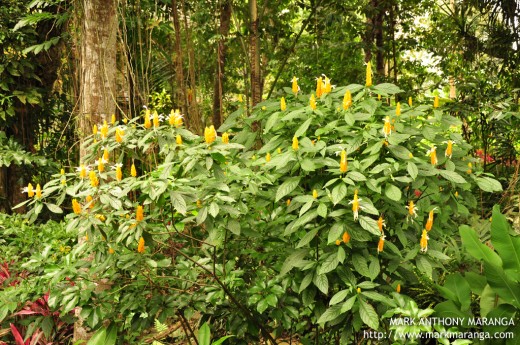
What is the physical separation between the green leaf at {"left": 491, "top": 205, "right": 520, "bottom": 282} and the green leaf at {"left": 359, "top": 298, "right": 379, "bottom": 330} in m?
0.78

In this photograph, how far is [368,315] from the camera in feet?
7.40

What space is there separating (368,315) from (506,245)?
832 mm

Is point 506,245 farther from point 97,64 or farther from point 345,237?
point 97,64

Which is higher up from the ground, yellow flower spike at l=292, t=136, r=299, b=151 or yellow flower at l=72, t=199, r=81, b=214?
yellow flower spike at l=292, t=136, r=299, b=151

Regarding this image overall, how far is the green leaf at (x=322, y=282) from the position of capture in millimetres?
2299

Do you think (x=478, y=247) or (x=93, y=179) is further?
(x=478, y=247)

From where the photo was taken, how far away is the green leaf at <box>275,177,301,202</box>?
93.6 inches

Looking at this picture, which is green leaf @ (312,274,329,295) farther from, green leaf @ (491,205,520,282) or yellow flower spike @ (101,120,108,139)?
yellow flower spike @ (101,120,108,139)

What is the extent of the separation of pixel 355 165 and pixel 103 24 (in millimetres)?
1836

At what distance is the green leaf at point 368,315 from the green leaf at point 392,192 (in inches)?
17.2

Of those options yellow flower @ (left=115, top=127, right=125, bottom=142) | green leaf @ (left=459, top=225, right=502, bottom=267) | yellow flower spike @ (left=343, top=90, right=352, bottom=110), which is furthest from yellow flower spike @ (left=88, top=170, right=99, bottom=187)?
green leaf @ (left=459, top=225, right=502, bottom=267)

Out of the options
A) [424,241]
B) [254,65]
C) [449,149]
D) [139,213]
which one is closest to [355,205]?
[424,241]

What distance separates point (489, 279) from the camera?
2.70 meters

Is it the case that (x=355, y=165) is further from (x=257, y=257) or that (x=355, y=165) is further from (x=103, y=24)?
(x=103, y=24)
